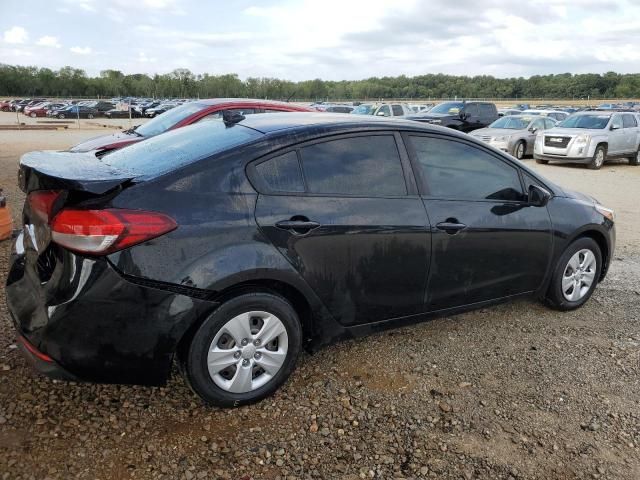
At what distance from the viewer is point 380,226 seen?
125 inches

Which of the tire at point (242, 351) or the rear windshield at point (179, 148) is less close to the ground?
the rear windshield at point (179, 148)

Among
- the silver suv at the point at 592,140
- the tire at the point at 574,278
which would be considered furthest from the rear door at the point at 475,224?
the silver suv at the point at 592,140

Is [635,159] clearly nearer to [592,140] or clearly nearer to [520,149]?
[592,140]

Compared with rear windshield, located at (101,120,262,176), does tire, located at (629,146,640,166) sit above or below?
below

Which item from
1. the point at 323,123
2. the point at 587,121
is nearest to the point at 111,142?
the point at 323,123

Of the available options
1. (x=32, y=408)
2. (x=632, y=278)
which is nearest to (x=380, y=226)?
(x=32, y=408)

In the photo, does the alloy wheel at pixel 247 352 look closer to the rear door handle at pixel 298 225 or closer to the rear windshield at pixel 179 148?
the rear door handle at pixel 298 225

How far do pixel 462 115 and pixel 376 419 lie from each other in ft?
60.3

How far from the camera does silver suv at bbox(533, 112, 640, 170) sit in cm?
1523

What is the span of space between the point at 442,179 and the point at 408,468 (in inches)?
72.6

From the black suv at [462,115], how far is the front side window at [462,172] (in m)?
15.2

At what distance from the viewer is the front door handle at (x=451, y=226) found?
3.42 meters

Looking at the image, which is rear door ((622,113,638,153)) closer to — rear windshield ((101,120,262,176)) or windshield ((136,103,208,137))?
windshield ((136,103,208,137))

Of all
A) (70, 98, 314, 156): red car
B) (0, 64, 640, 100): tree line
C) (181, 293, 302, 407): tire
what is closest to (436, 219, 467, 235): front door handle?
(181, 293, 302, 407): tire
